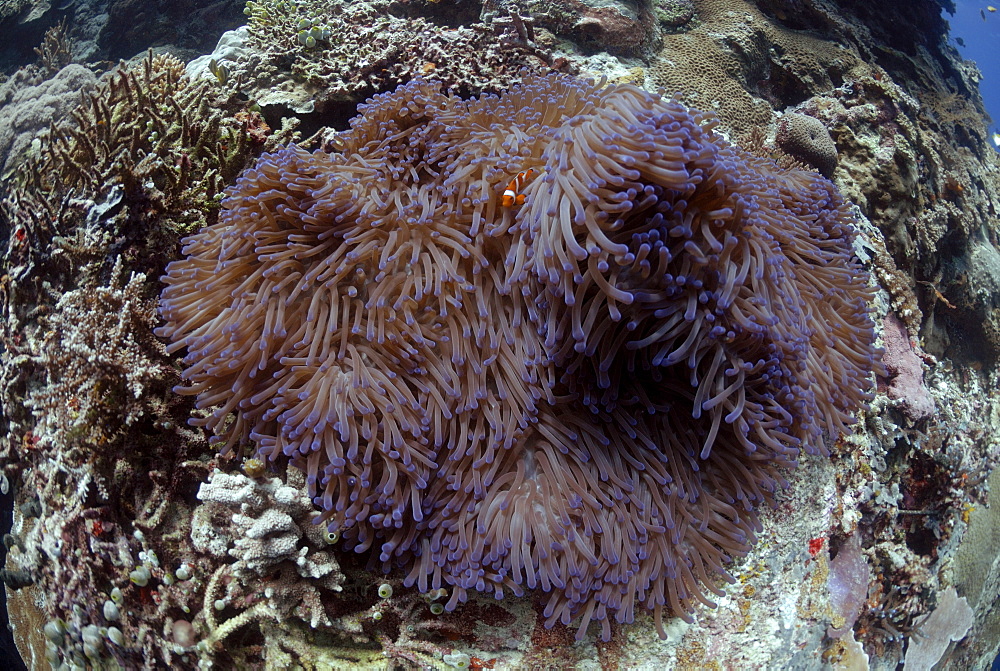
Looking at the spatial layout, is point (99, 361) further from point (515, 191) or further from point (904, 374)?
point (904, 374)

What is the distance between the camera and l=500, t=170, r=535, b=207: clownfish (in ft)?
7.25

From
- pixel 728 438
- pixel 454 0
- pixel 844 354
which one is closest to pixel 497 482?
pixel 728 438

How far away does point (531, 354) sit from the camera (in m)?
2.21

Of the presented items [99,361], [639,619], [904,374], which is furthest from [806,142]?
[99,361]

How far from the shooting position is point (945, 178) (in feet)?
19.2

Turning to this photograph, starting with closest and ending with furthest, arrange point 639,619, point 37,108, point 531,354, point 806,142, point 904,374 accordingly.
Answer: point 531,354 < point 639,619 < point 904,374 < point 806,142 < point 37,108

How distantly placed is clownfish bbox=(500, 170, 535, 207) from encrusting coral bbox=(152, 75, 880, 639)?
0.02 m

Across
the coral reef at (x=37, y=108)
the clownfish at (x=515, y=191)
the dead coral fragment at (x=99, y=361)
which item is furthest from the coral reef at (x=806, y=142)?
the coral reef at (x=37, y=108)

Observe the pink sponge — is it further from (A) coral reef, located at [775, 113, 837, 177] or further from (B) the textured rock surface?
(A) coral reef, located at [775, 113, 837, 177]

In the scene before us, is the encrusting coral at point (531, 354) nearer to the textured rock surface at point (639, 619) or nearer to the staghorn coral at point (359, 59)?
the textured rock surface at point (639, 619)

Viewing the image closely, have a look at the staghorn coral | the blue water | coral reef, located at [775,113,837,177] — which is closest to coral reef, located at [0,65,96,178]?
the staghorn coral

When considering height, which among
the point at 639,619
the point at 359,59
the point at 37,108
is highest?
the point at 359,59

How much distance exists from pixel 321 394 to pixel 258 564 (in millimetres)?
804

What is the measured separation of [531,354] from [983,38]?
63703mm
